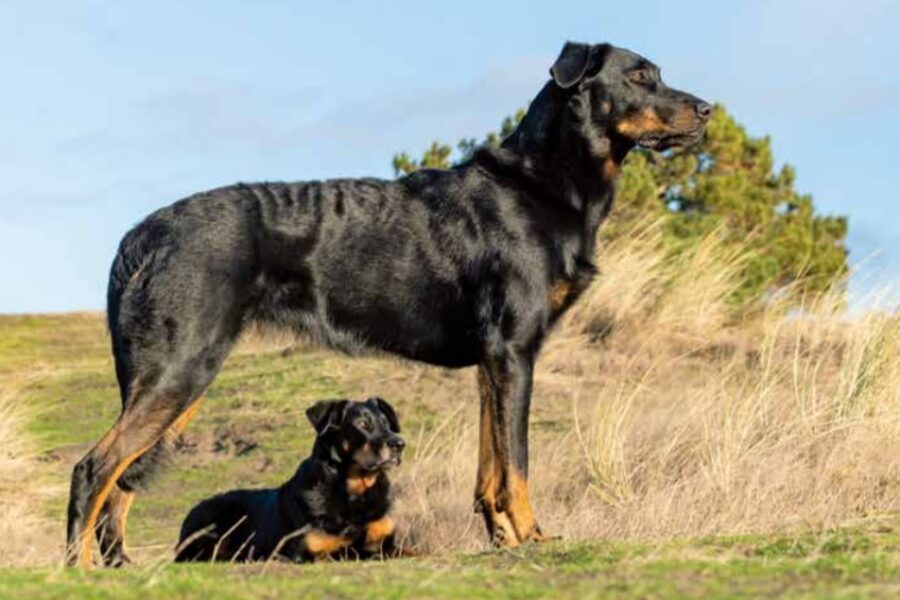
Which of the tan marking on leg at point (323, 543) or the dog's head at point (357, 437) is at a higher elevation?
the dog's head at point (357, 437)

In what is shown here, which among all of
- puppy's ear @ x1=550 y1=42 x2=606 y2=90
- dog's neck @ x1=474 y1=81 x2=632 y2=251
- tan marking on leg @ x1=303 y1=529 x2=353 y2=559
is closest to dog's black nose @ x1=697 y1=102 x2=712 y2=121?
dog's neck @ x1=474 y1=81 x2=632 y2=251

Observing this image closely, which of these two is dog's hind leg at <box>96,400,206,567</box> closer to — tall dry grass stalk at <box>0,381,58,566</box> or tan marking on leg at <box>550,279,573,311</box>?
tan marking on leg at <box>550,279,573,311</box>

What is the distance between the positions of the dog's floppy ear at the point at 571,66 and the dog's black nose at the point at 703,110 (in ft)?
2.11

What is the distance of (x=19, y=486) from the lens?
13.4m

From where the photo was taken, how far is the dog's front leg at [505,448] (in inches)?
320

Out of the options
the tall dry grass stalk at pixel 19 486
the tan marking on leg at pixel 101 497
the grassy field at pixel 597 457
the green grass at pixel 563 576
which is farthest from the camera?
the tall dry grass stalk at pixel 19 486

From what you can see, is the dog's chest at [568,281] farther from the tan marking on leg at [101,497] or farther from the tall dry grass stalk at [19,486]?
the tall dry grass stalk at [19,486]

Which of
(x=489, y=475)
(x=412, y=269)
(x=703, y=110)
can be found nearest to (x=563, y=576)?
(x=489, y=475)

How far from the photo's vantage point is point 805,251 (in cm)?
3064

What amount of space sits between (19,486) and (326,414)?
496 centimetres

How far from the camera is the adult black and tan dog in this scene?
8102mm

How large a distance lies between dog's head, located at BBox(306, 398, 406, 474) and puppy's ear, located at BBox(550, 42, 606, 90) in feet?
7.04

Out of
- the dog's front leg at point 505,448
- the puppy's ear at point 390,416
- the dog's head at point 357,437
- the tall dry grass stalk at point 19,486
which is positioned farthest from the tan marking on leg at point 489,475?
the tall dry grass stalk at point 19,486

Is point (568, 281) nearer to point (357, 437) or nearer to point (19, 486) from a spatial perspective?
point (357, 437)
